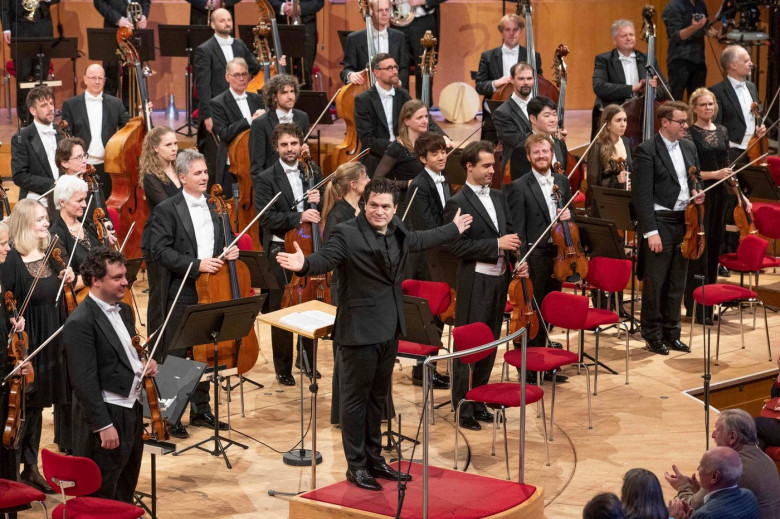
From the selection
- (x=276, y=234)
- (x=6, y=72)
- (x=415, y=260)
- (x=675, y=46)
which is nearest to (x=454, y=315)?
(x=415, y=260)

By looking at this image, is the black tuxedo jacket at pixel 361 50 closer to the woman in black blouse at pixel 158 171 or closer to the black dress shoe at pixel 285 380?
the woman in black blouse at pixel 158 171

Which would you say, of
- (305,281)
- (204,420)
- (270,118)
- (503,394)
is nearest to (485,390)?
(503,394)

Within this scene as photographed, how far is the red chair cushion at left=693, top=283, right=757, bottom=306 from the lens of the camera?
7547mm

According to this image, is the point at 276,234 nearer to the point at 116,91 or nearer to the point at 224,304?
the point at 224,304

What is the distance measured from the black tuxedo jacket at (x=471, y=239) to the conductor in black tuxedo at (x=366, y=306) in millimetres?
1065

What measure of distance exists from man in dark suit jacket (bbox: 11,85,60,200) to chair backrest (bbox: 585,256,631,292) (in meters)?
3.58

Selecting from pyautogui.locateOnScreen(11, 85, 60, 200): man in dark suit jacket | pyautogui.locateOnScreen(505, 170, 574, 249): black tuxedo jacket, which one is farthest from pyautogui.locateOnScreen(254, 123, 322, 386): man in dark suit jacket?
pyautogui.locateOnScreen(11, 85, 60, 200): man in dark suit jacket

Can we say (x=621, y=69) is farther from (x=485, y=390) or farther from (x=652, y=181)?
(x=485, y=390)

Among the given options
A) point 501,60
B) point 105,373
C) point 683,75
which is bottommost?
point 105,373

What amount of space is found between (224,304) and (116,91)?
215 inches

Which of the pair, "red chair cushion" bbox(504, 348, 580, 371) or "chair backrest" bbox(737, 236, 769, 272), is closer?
"red chair cushion" bbox(504, 348, 580, 371)

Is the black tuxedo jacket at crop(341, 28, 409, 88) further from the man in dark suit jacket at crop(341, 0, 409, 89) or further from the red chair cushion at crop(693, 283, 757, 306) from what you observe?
the red chair cushion at crop(693, 283, 757, 306)

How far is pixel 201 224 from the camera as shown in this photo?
20.0ft

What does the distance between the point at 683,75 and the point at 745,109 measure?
173 centimetres
